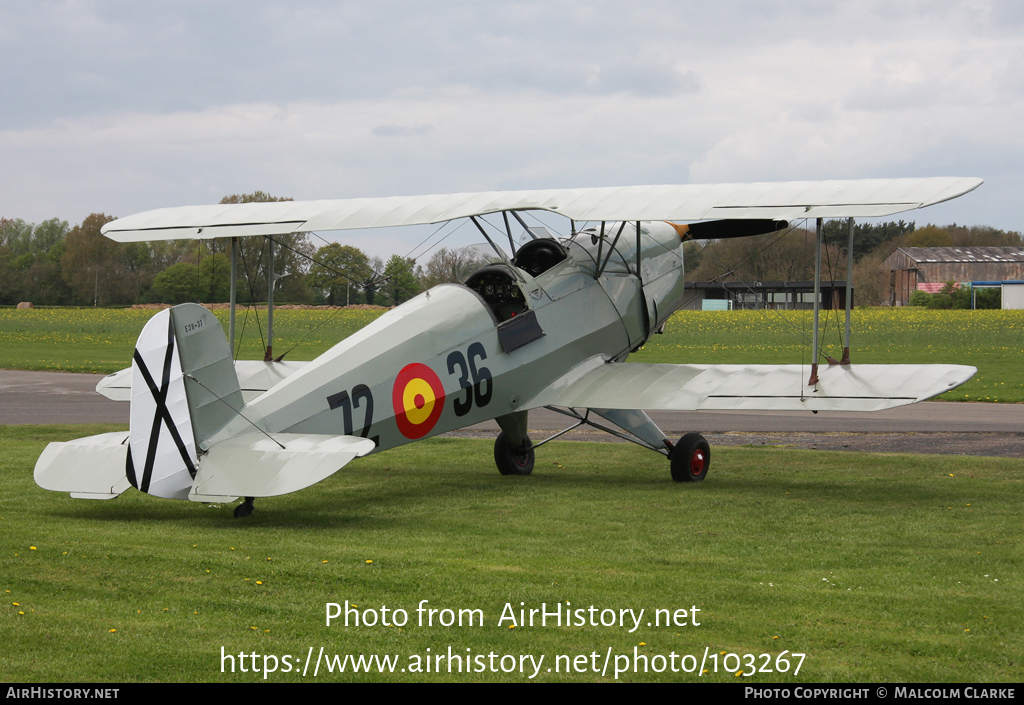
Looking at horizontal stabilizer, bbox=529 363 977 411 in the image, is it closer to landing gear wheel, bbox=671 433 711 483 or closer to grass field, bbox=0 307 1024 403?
landing gear wheel, bbox=671 433 711 483

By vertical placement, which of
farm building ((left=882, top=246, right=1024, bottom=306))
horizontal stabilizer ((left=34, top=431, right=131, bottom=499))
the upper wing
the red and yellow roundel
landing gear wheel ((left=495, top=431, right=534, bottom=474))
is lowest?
landing gear wheel ((left=495, top=431, right=534, bottom=474))

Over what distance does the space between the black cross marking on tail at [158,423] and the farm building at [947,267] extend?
84.8 m

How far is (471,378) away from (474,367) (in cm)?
12

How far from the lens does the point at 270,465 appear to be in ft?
25.7

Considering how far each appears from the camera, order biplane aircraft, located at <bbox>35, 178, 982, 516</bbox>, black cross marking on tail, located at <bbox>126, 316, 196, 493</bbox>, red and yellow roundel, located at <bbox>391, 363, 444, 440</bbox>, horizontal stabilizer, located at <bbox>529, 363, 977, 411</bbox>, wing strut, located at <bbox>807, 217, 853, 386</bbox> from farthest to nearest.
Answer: horizontal stabilizer, located at <bbox>529, 363, 977, 411</bbox>, wing strut, located at <bbox>807, 217, 853, 386</bbox>, red and yellow roundel, located at <bbox>391, 363, 444, 440</bbox>, biplane aircraft, located at <bbox>35, 178, 982, 516</bbox>, black cross marking on tail, located at <bbox>126, 316, 196, 493</bbox>

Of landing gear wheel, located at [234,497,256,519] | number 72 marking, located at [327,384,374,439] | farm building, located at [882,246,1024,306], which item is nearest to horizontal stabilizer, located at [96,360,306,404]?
number 72 marking, located at [327,384,374,439]

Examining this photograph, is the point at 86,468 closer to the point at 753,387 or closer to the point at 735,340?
the point at 753,387

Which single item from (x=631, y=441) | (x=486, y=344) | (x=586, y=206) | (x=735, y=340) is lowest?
(x=631, y=441)

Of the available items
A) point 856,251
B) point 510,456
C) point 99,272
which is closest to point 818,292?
point 510,456

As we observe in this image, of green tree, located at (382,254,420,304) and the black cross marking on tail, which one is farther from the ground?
green tree, located at (382,254,420,304)

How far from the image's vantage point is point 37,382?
81.6ft

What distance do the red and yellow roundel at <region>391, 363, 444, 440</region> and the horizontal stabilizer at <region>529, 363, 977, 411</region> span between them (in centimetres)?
161

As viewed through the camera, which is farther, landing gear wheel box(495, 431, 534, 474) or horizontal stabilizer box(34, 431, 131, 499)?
landing gear wheel box(495, 431, 534, 474)

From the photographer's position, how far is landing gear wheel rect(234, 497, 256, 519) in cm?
866
